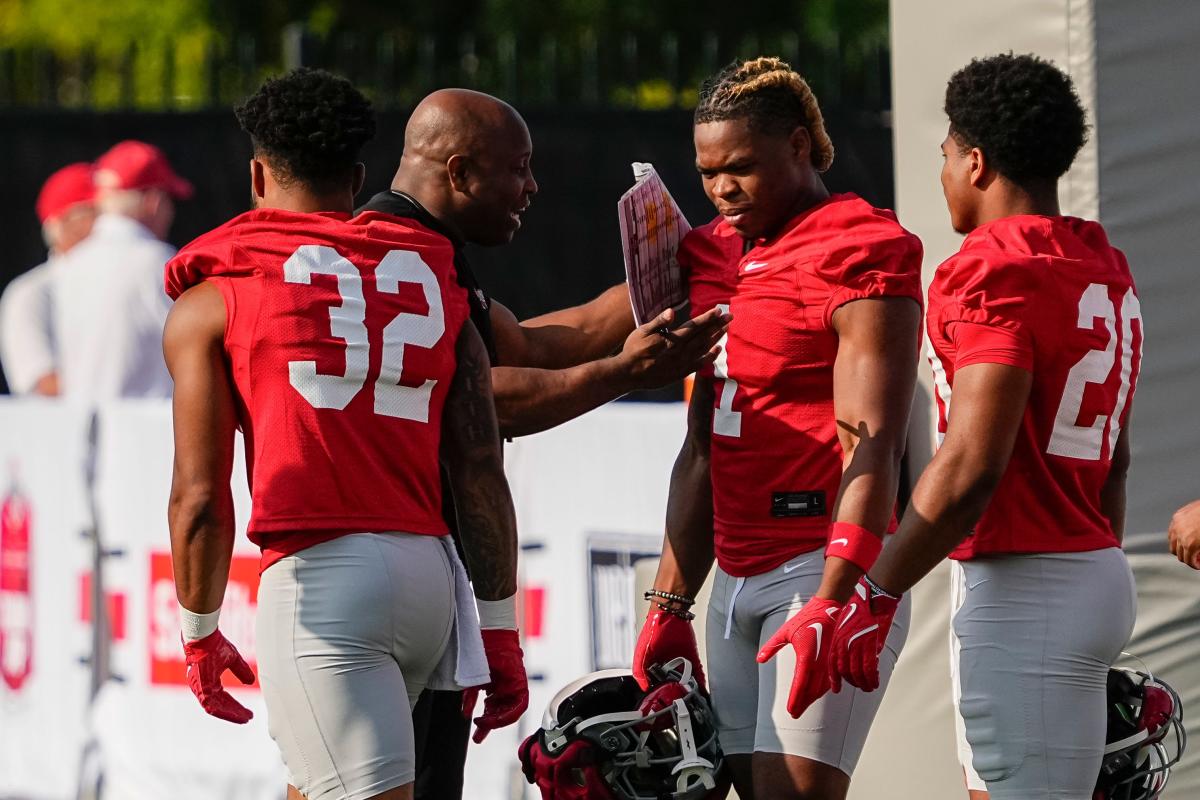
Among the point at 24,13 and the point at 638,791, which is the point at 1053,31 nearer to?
the point at 638,791

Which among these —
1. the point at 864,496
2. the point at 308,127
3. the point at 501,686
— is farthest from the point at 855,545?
the point at 308,127

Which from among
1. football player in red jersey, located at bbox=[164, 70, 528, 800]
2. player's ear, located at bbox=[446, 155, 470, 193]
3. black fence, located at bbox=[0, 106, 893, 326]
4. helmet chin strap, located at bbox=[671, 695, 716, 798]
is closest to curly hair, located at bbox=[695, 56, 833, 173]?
player's ear, located at bbox=[446, 155, 470, 193]

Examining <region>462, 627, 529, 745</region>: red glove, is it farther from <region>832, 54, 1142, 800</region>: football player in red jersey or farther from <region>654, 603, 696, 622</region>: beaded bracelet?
<region>832, 54, 1142, 800</region>: football player in red jersey

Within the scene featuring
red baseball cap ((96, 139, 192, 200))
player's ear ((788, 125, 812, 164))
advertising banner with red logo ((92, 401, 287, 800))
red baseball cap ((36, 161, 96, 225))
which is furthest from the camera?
red baseball cap ((36, 161, 96, 225))

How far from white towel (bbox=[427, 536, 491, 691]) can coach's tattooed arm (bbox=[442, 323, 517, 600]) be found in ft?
0.22

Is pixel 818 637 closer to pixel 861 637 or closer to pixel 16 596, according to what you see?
pixel 861 637

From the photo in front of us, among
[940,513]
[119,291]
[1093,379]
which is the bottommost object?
[940,513]

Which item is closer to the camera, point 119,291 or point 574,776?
point 574,776

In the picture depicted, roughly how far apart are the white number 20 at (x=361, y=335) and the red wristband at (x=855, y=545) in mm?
911

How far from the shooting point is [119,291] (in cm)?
919

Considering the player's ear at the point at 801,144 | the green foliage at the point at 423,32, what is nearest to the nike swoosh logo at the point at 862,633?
the player's ear at the point at 801,144

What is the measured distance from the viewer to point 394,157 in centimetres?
987

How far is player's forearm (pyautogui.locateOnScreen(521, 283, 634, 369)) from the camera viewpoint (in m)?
4.77

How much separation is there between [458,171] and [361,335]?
30.1 inches
